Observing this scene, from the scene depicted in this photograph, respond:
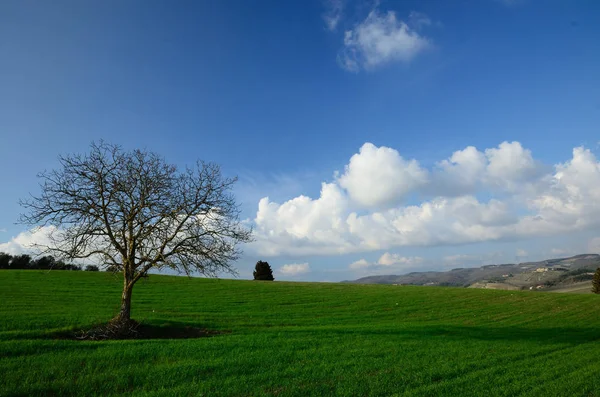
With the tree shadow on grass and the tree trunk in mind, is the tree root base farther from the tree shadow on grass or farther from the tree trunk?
the tree trunk

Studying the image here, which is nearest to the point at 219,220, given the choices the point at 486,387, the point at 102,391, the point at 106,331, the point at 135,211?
the point at 135,211

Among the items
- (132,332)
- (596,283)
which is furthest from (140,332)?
(596,283)

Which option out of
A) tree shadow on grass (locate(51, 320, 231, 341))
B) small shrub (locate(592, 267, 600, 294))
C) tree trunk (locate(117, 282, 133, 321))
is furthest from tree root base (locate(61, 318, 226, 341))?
small shrub (locate(592, 267, 600, 294))

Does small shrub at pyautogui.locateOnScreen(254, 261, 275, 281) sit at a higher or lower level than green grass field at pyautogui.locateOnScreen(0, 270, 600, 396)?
higher

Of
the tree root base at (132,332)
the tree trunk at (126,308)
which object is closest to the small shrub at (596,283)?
the tree root base at (132,332)

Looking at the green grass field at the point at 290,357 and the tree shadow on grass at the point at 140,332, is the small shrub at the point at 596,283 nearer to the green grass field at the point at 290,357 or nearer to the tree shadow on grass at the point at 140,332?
the green grass field at the point at 290,357

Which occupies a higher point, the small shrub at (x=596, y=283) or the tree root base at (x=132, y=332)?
the tree root base at (x=132, y=332)

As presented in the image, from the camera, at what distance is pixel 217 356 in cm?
1486

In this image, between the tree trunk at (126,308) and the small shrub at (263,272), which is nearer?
the tree trunk at (126,308)

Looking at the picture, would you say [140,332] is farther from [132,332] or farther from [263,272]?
[263,272]

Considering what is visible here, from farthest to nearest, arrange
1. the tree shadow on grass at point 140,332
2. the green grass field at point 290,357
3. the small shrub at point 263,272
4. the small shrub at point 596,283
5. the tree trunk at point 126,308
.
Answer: the small shrub at point 263,272 < the small shrub at point 596,283 < the tree trunk at point 126,308 < the tree shadow on grass at point 140,332 < the green grass field at point 290,357

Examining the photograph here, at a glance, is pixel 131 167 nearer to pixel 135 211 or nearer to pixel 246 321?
pixel 135 211

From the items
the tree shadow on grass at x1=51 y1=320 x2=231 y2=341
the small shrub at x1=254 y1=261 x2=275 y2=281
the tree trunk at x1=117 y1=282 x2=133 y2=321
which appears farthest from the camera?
the small shrub at x1=254 y1=261 x2=275 y2=281

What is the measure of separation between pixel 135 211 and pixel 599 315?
48261 millimetres
